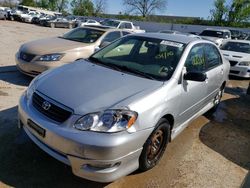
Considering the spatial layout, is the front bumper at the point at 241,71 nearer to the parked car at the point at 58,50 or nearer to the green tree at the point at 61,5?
the parked car at the point at 58,50

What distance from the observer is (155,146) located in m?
3.24

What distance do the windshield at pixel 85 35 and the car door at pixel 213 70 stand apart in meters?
3.41

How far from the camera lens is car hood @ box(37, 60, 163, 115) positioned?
8.94ft

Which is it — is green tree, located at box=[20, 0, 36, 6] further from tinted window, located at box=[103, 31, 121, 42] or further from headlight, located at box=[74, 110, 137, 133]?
headlight, located at box=[74, 110, 137, 133]

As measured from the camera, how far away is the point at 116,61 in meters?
3.88

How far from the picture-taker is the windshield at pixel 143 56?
354 centimetres

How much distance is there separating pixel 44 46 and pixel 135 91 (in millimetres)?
4162

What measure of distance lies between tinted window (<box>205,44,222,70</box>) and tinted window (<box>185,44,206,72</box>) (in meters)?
0.19

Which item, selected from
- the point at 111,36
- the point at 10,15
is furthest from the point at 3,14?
the point at 111,36

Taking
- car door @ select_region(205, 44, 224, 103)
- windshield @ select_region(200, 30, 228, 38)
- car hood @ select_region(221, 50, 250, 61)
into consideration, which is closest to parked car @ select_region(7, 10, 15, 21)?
windshield @ select_region(200, 30, 228, 38)

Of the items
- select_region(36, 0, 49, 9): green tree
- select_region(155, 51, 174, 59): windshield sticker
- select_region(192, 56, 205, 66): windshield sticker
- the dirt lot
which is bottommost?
the dirt lot

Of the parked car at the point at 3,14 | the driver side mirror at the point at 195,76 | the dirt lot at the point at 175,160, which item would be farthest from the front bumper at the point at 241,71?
the parked car at the point at 3,14

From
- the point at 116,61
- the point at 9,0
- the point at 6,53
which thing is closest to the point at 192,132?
the point at 116,61

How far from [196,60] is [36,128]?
263cm
